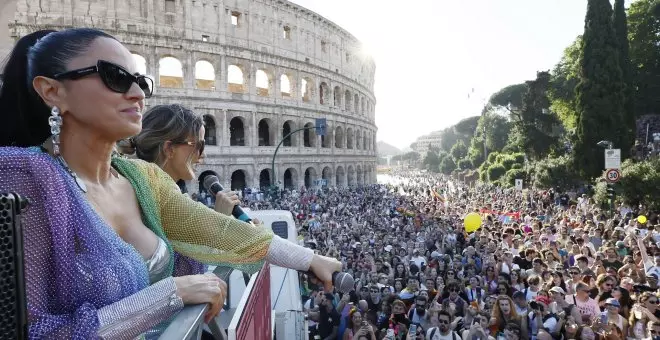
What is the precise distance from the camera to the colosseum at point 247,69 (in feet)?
91.2

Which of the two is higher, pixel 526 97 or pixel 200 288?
pixel 526 97

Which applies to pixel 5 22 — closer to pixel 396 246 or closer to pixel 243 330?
pixel 243 330

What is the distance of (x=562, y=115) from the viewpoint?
1511 inches

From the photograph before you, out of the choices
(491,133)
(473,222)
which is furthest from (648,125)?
(491,133)

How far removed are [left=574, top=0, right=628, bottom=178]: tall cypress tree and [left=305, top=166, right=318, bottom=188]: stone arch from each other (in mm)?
20080

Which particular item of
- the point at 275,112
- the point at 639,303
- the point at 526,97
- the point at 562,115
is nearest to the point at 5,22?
the point at 639,303

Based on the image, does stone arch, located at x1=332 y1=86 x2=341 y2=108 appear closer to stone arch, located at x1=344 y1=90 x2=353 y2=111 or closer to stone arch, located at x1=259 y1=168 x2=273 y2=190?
stone arch, located at x1=344 y1=90 x2=353 y2=111

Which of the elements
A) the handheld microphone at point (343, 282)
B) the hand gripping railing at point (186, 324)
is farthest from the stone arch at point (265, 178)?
the hand gripping railing at point (186, 324)

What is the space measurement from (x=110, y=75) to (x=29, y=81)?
230mm

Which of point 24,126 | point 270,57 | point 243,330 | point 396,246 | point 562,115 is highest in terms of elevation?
point 270,57

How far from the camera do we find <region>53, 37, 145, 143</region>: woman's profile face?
1.38 meters

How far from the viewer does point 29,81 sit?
1358mm

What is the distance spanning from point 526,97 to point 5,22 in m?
39.7

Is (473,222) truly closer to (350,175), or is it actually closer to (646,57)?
(350,175)
